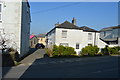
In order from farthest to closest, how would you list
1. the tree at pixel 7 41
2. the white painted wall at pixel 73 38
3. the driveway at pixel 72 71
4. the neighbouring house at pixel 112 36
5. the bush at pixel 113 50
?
1. the neighbouring house at pixel 112 36
2. the bush at pixel 113 50
3. the white painted wall at pixel 73 38
4. the tree at pixel 7 41
5. the driveway at pixel 72 71

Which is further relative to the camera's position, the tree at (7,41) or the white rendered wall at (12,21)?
the white rendered wall at (12,21)

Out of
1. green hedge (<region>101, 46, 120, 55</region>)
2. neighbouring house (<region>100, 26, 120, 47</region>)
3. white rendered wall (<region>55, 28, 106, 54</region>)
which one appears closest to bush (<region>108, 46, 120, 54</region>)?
green hedge (<region>101, 46, 120, 55</region>)

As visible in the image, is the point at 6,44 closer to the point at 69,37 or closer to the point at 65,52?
the point at 65,52

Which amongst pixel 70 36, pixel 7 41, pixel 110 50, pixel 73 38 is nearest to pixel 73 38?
pixel 73 38

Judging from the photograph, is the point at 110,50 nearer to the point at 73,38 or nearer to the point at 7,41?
the point at 73,38

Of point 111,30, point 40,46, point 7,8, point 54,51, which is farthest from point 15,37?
point 111,30

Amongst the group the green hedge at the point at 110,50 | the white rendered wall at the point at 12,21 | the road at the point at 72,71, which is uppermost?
the white rendered wall at the point at 12,21

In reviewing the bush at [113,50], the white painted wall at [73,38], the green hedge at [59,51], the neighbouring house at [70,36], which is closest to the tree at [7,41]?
the green hedge at [59,51]

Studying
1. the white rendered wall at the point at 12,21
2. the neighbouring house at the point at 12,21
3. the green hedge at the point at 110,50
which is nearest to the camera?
the neighbouring house at the point at 12,21

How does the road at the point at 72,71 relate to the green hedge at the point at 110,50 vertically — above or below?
below

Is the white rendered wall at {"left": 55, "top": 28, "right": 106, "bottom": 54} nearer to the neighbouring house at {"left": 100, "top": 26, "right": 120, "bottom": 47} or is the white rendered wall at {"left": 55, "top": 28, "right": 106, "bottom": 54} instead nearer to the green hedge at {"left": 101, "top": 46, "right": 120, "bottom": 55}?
the green hedge at {"left": 101, "top": 46, "right": 120, "bottom": 55}

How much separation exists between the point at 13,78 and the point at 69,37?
1947 centimetres

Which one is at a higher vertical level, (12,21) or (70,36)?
(12,21)

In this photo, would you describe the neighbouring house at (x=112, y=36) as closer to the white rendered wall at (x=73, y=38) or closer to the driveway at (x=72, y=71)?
the white rendered wall at (x=73, y=38)
